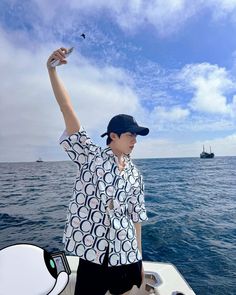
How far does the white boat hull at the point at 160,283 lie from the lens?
8.32 ft

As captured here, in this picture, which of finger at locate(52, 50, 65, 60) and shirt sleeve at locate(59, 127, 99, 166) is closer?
finger at locate(52, 50, 65, 60)

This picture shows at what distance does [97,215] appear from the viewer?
170cm

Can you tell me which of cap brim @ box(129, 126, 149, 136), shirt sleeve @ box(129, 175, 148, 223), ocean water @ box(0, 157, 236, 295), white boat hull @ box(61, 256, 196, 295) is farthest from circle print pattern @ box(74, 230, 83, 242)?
ocean water @ box(0, 157, 236, 295)

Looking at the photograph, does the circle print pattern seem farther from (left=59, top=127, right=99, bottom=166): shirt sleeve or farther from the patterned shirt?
(left=59, top=127, right=99, bottom=166): shirt sleeve

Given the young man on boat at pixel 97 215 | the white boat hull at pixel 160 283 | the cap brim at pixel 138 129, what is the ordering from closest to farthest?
the young man on boat at pixel 97 215, the cap brim at pixel 138 129, the white boat hull at pixel 160 283

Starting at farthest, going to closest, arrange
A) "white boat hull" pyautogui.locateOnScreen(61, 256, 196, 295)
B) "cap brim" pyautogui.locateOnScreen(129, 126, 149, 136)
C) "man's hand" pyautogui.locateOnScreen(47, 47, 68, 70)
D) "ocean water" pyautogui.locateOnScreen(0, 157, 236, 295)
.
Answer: "ocean water" pyautogui.locateOnScreen(0, 157, 236, 295) → "white boat hull" pyautogui.locateOnScreen(61, 256, 196, 295) → "cap brim" pyautogui.locateOnScreen(129, 126, 149, 136) → "man's hand" pyautogui.locateOnScreen(47, 47, 68, 70)

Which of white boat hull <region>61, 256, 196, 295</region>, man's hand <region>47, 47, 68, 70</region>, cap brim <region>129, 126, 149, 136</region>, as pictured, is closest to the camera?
man's hand <region>47, 47, 68, 70</region>

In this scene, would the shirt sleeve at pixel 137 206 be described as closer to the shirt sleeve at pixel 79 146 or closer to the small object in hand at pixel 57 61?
the shirt sleeve at pixel 79 146

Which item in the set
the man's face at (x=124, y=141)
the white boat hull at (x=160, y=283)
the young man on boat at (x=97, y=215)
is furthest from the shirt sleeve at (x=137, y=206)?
the white boat hull at (x=160, y=283)

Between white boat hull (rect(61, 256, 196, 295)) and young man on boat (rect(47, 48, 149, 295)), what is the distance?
74cm

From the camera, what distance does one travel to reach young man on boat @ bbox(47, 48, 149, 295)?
170 cm

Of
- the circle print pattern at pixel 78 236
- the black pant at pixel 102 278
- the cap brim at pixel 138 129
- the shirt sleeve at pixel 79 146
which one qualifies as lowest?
the black pant at pixel 102 278

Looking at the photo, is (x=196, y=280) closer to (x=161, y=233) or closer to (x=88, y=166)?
(x=161, y=233)

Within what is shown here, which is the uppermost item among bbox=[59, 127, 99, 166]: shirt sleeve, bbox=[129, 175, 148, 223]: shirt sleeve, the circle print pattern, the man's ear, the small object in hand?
the small object in hand
